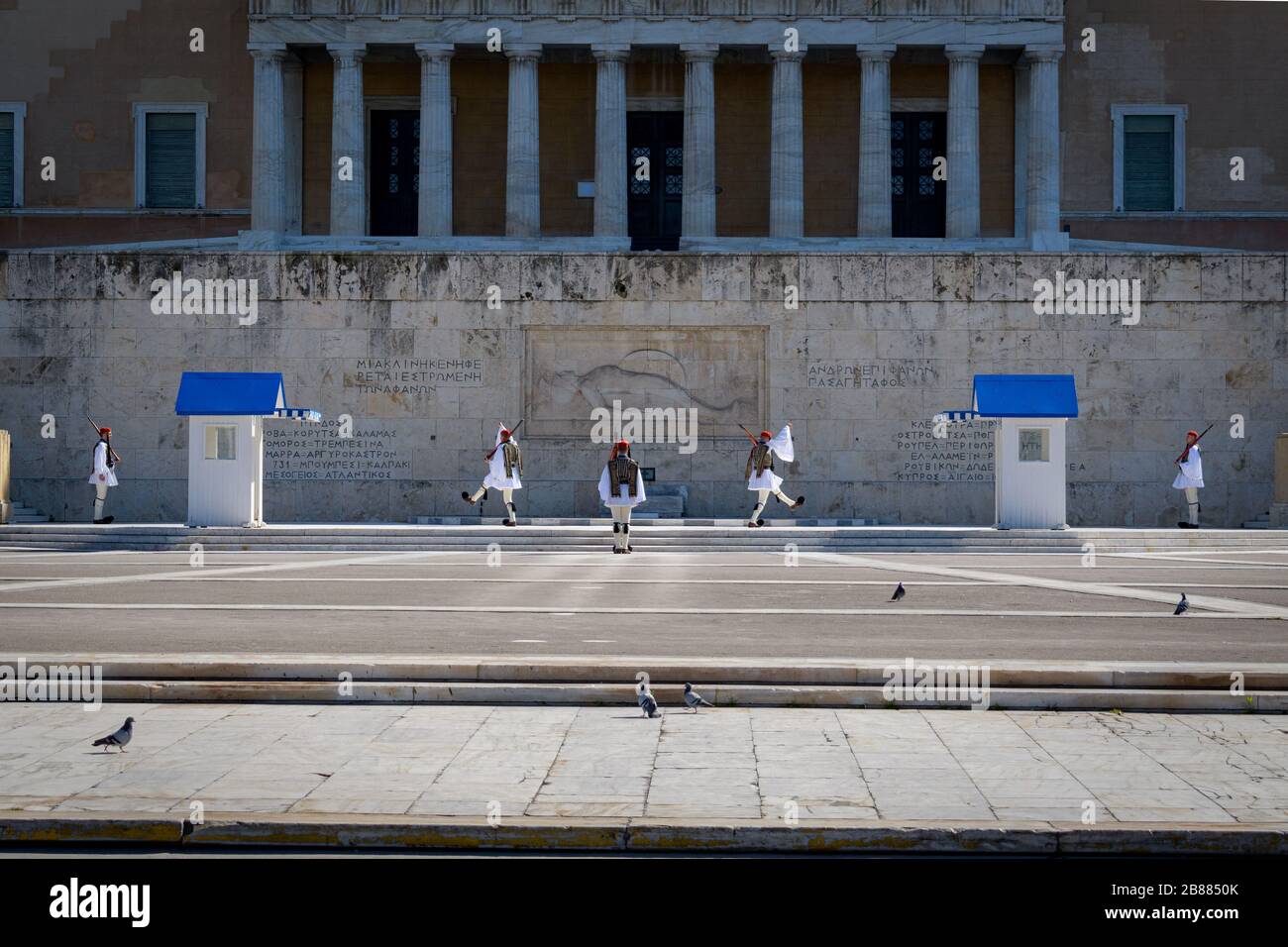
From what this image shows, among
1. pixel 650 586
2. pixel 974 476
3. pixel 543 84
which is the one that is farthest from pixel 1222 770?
pixel 543 84

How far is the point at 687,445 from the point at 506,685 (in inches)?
890

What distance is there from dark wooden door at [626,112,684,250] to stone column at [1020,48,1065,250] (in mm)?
12475

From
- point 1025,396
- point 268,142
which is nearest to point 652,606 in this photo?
point 1025,396

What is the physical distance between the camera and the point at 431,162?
46531mm

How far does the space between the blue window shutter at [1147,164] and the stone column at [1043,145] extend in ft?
17.1

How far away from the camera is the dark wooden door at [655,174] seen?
50.5 meters

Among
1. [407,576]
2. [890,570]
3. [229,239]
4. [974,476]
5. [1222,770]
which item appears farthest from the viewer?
[229,239]

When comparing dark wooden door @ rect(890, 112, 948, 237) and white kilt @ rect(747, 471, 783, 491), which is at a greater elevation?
dark wooden door @ rect(890, 112, 948, 237)

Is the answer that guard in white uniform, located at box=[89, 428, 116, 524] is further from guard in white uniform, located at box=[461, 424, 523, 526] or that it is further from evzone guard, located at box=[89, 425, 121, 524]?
guard in white uniform, located at box=[461, 424, 523, 526]

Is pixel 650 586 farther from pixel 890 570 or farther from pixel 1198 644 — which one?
pixel 1198 644

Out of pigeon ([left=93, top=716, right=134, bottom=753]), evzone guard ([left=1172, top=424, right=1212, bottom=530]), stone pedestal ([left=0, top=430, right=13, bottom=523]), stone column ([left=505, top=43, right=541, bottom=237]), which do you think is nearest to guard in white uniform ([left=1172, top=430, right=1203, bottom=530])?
evzone guard ([left=1172, top=424, right=1212, bottom=530])

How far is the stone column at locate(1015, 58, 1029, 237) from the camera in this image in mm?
49438

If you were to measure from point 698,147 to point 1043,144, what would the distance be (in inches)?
461
